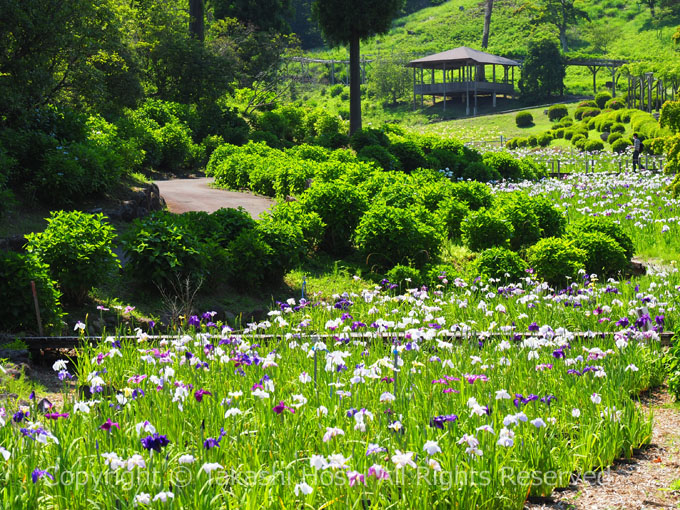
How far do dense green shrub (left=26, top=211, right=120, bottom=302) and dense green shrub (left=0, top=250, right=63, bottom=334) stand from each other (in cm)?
45

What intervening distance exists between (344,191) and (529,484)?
771 centimetres

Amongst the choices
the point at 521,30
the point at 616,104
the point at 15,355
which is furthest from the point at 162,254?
the point at 521,30

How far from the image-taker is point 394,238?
10.1 m

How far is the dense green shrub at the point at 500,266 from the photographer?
9.54 meters

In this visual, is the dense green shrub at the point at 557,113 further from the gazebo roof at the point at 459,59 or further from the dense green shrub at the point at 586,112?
the gazebo roof at the point at 459,59

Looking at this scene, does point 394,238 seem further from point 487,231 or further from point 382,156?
point 382,156

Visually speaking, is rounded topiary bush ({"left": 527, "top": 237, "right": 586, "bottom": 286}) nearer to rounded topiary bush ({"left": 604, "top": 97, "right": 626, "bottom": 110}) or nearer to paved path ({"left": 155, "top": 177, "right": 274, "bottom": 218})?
paved path ({"left": 155, "top": 177, "right": 274, "bottom": 218})

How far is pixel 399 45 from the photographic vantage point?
80688mm

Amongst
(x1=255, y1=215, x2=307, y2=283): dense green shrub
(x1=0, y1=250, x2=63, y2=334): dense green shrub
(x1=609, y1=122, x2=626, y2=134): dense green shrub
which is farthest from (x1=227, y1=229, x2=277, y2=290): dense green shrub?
(x1=609, y1=122, x2=626, y2=134): dense green shrub

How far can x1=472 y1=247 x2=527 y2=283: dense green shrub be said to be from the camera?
954cm

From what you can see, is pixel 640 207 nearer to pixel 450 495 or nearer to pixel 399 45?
pixel 450 495

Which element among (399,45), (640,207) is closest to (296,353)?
(640,207)

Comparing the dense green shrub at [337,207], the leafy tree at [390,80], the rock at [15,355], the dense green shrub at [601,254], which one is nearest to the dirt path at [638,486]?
the rock at [15,355]

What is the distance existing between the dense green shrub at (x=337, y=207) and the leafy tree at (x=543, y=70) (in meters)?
46.4
